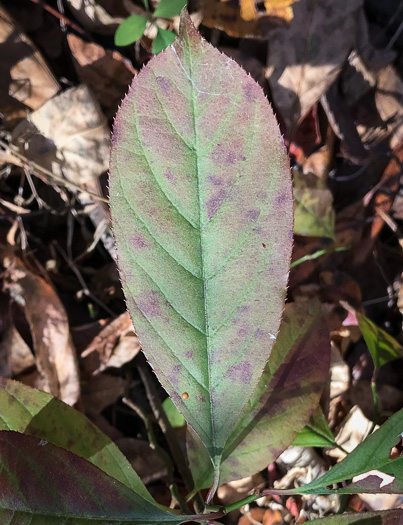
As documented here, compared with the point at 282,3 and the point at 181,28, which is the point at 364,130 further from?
the point at 181,28

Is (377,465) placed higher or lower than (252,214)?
lower

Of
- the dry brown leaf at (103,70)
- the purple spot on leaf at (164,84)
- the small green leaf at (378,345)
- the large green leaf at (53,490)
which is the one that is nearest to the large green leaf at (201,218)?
the purple spot on leaf at (164,84)

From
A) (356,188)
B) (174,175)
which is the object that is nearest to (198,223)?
(174,175)

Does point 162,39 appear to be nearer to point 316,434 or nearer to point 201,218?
point 201,218

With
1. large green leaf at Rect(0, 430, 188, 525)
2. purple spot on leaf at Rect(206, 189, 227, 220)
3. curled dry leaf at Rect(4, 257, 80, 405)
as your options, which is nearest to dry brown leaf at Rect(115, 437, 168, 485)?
curled dry leaf at Rect(4, 257, 80, 405)

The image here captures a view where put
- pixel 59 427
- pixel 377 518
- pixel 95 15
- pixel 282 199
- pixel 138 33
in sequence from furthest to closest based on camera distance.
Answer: pixel 95 15
pixel 138 33
pixel 59 427
pixel 377 518
pixel 282 199

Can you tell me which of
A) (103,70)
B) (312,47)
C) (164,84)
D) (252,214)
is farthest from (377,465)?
(103,70)

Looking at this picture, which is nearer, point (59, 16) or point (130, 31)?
point (130, 31)
